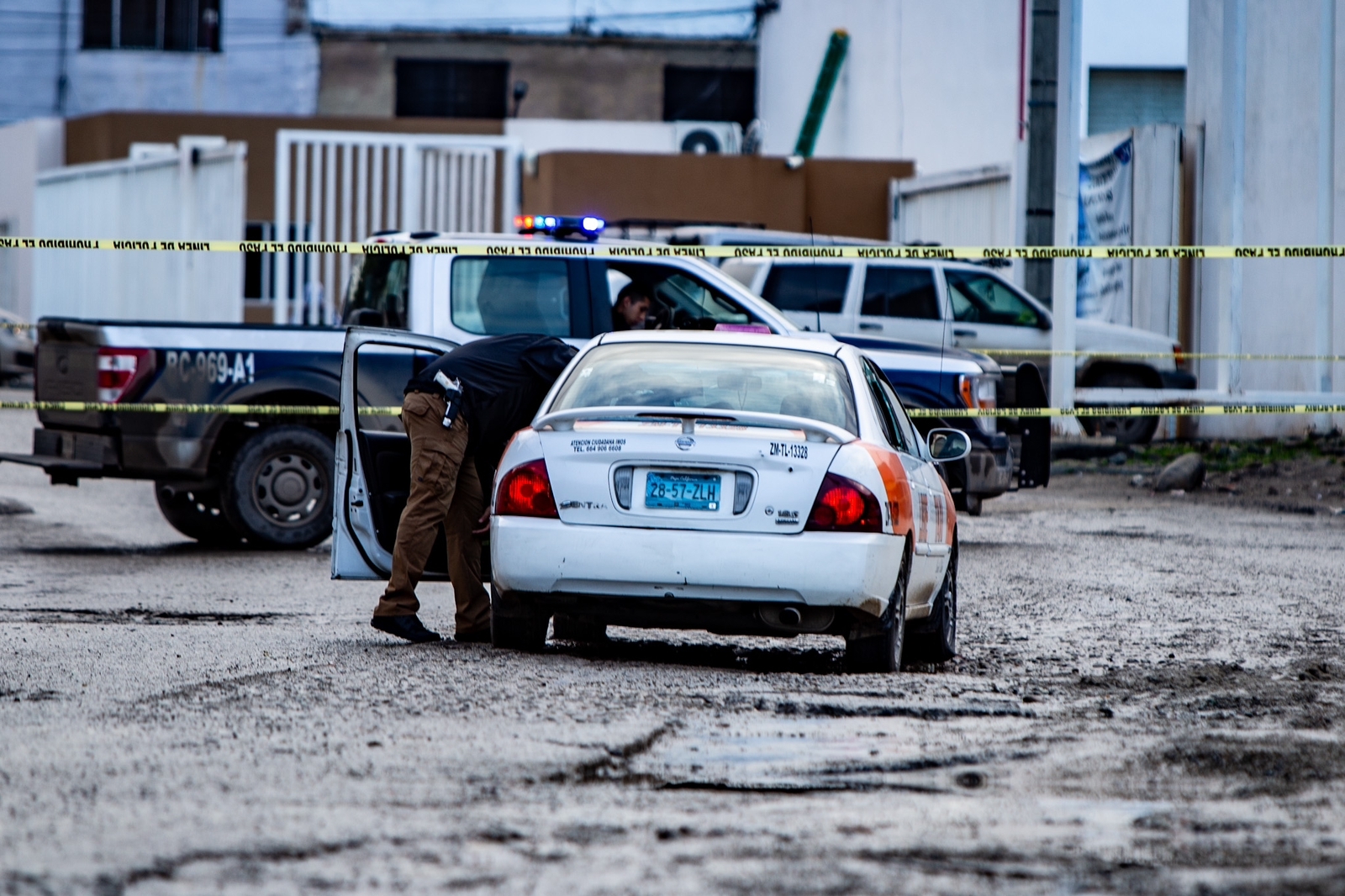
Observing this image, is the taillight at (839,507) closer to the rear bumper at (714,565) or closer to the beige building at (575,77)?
the rear bumper at (714,565)

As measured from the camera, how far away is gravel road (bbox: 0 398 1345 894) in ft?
13.5

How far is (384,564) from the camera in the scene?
8.35m

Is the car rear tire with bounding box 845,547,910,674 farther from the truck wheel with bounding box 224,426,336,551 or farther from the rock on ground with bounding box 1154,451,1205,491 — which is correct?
the rock on ground with bounding box 1154,451,1205,491

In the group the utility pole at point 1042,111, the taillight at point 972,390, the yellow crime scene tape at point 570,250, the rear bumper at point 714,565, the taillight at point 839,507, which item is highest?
the utility pole at point 1042,111

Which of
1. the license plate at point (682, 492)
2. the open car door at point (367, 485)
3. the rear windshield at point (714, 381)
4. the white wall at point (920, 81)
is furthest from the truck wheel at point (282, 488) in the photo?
the white wall at point (920, 81)

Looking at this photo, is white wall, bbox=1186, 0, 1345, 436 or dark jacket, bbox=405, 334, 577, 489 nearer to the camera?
dark jacket, bbox=405, 334, 577, 489

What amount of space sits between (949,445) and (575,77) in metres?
34.1

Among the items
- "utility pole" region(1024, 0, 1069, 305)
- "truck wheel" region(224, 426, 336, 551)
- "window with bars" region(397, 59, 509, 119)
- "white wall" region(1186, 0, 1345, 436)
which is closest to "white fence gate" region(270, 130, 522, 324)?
"utility pole" region(1024, 0, 1069, 305)

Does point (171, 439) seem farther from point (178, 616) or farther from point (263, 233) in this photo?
point (263, 233)

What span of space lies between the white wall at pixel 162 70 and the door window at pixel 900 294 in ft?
80.7

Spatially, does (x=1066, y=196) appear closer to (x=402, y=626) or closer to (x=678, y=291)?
(x=678, y=291)

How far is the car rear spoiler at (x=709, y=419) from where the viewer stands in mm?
7090

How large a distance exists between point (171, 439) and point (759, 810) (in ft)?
26.0

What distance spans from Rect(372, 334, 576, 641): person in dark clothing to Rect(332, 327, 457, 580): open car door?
11.0 inches
